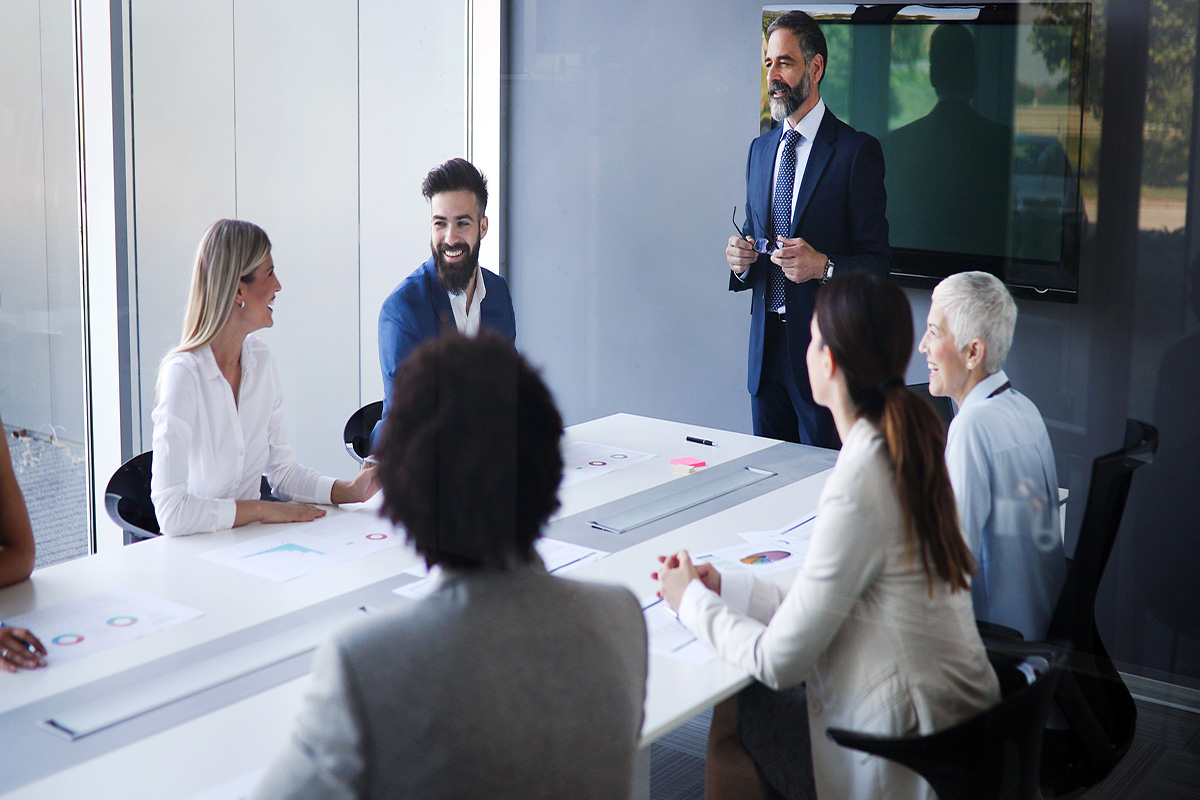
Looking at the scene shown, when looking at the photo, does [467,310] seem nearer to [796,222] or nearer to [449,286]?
[449,286]

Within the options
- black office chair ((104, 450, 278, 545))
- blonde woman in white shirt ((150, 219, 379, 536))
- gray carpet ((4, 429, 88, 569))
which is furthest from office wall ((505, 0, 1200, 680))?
gray carpet ((4, 429, 88, 569))

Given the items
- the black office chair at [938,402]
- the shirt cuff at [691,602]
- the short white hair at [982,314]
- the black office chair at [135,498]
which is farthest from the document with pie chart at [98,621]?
the short white hair at [982,314]

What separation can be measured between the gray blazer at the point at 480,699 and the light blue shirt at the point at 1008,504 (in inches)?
23.0

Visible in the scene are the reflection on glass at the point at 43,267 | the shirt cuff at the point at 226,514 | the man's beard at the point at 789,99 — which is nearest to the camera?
the man's beard at the point at 789,99

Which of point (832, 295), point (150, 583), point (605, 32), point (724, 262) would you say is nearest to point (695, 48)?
point (605, 32)

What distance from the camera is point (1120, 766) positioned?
1718 mm

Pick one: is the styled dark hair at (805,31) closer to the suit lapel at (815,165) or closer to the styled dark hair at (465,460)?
the suit lapel at (815,165)

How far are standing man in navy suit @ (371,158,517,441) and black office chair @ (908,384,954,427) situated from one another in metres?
0.56

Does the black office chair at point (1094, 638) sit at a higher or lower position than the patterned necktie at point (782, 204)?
lower

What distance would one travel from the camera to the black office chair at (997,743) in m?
1.58

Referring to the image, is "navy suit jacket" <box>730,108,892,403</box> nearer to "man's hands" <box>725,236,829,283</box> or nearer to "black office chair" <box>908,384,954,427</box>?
"man's hands" <box>725,236,829,283</box>

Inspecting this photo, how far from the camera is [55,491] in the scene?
9.29 feet

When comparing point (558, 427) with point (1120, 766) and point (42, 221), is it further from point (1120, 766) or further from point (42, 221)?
point (42, 221)

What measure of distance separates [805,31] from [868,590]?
0.98 metres
